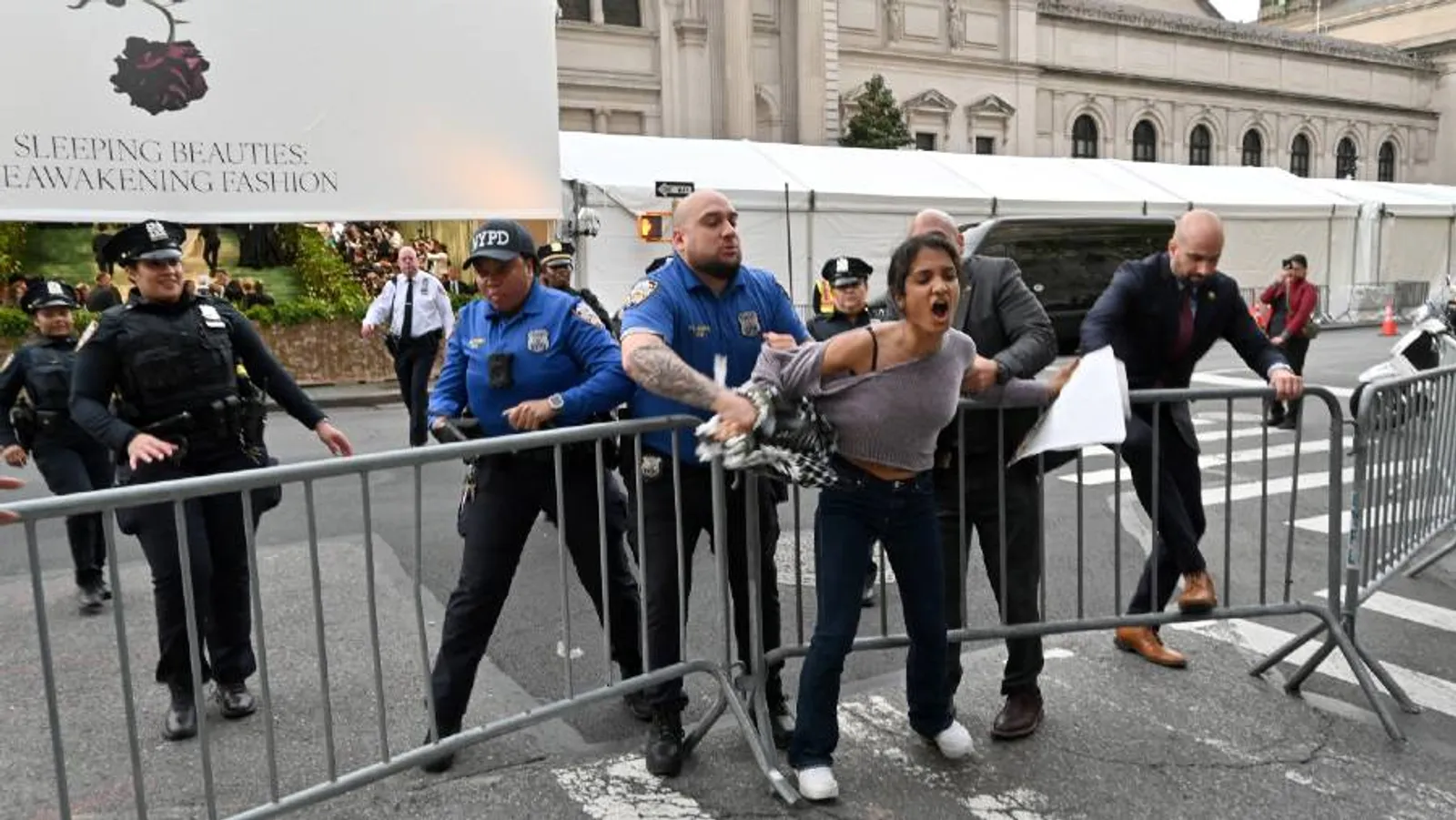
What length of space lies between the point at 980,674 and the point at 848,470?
66.1 inches

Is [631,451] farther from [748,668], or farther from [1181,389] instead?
[1181,389]

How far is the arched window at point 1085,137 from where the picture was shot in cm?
5279

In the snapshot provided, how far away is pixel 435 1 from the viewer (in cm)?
1173

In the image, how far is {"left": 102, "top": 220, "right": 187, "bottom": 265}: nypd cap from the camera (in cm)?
392

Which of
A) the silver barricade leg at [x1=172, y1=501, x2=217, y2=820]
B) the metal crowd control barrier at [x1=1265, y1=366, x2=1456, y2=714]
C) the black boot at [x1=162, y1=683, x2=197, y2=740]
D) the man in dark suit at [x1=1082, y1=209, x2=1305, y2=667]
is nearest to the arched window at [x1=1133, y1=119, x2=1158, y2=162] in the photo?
the metal crowd control barrier at [x1=1265, y1=366, x2=1456, y2=714]

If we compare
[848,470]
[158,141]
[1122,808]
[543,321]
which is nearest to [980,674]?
[1122,808]

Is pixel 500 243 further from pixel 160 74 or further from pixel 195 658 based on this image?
pixel 160 74

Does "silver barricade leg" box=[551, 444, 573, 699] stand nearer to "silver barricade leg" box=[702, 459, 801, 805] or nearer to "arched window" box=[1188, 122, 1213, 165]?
"silver barricade leg" box=[702, 459, 801, 805]

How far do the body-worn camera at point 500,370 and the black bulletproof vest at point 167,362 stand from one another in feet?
3.61

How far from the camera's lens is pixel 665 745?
3.62 metres

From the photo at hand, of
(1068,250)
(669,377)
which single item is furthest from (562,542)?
(1068,250)

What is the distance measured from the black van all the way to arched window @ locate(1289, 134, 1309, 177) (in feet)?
167

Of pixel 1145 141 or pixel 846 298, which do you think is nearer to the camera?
pixel 846 298

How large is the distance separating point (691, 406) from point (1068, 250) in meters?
14.0
